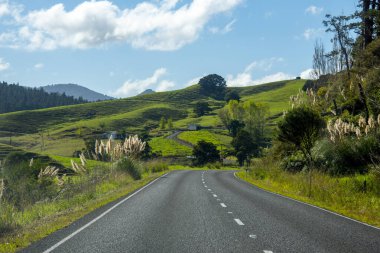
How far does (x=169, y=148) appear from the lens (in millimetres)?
112188

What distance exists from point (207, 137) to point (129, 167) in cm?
10122

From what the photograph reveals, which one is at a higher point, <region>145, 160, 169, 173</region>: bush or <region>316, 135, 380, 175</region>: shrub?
<region>316, 135, 380, 175</region>: shrub

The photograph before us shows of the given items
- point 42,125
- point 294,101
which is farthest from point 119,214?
point 42,125

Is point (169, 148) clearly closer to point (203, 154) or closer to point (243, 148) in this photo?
point (203, 154)

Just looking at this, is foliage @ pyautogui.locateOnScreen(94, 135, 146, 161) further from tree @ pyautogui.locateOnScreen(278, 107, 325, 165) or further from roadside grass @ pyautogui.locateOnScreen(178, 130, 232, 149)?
roadside grass @ pyautogui.locateOnScreen(178, 130, 232, 149)

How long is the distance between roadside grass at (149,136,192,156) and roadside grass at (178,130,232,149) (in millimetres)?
6574

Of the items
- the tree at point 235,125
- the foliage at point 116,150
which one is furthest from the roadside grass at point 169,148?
the foliage at point 116,150

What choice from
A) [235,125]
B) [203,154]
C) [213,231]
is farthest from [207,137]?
[213,231]

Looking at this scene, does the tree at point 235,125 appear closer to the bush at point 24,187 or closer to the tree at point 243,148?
the tree at point 243,148

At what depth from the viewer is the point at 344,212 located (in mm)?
13797

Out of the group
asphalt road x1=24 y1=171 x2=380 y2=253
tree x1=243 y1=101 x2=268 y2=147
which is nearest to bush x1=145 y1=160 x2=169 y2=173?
asphalt road x1=24 y1=171 x2=380 y2=253

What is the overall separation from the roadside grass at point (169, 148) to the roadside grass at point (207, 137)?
21.6 ft

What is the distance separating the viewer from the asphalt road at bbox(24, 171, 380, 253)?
816 cm

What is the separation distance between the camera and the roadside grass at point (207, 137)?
12353 cm
